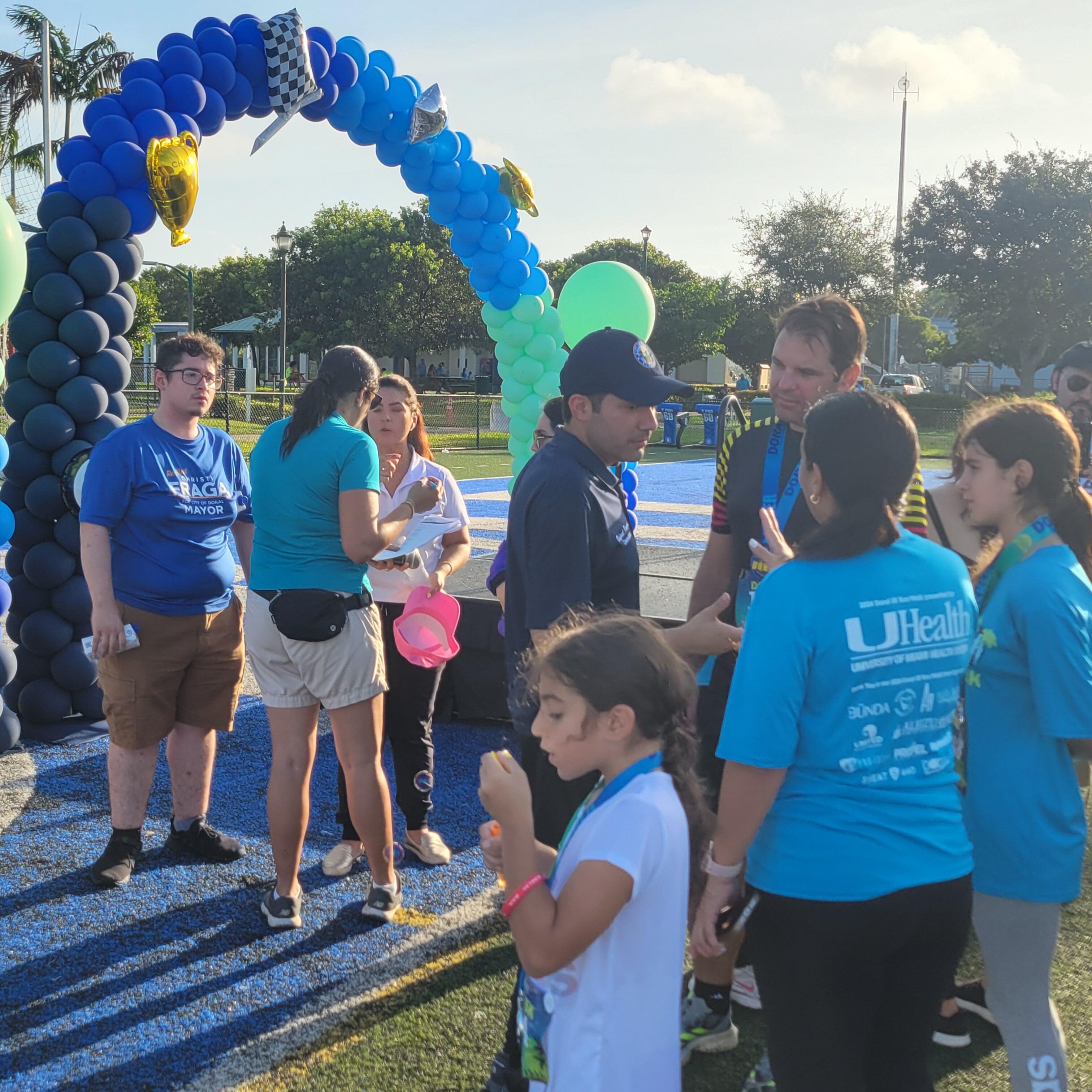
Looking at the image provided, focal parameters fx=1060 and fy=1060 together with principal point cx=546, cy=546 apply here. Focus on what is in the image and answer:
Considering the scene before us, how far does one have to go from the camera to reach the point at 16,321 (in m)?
5.61

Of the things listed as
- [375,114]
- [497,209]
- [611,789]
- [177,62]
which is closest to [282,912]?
Result: [611,789]

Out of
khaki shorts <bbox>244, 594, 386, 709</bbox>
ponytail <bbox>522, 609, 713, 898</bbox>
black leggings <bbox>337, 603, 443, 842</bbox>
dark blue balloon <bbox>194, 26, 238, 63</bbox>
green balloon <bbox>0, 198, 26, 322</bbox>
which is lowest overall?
black leggings <bbox>337, 603, 443, 842</bbox>

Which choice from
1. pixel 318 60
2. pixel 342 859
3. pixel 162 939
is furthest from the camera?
pixel 318 60

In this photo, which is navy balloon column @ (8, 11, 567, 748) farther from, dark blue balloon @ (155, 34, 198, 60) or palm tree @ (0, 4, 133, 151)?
palm tree @ (0, 4, 133, 151)

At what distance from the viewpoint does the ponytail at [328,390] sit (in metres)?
3.43

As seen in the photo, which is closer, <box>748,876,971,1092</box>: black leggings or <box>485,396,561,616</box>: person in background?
<box>748,876,971,1092</box>: black leggings

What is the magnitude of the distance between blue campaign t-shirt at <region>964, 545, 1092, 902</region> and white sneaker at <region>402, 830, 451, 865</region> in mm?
2439

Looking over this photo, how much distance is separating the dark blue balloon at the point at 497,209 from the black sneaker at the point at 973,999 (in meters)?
6.22

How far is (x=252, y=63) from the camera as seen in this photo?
6.07 metres

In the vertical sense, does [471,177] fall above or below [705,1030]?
above

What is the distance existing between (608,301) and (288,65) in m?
3.05

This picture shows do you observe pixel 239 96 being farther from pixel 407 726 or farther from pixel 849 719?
pixel 849 719

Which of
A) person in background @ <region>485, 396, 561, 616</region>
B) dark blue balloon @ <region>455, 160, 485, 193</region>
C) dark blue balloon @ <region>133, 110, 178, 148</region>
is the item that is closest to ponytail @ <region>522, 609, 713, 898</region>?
person in background @ <region>485, 396, 561, 616</region>

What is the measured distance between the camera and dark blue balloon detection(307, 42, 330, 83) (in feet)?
20.3
